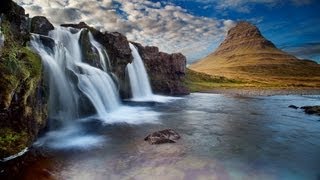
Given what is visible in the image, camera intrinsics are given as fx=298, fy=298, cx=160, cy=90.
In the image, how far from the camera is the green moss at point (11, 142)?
42.3 feet

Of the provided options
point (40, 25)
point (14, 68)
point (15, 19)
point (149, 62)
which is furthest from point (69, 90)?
point (149, 62)

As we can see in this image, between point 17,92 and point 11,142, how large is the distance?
7.46 ft

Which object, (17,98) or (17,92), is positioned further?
(17,98)

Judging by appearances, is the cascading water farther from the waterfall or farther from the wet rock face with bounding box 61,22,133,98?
the wet rock face with bounding box 61,22,133,98

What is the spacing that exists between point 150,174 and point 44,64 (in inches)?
509

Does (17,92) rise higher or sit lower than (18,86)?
lower

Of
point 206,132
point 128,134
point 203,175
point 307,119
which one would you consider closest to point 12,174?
point 203,175

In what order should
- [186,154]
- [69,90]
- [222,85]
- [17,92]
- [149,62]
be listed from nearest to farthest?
[17,92] < [186,154] < [69,90] < [149,62] < [222,85]

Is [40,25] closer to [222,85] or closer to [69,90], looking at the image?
[69,90]

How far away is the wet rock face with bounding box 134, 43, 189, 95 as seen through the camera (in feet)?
184

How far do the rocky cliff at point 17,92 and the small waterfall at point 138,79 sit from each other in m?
28.8

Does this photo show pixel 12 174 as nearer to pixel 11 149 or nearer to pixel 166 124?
pixel 11 149

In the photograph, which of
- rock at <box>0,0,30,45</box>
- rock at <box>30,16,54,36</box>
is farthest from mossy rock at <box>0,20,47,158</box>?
rock at <box>30,16,54,36</box>

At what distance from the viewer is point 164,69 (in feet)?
200
